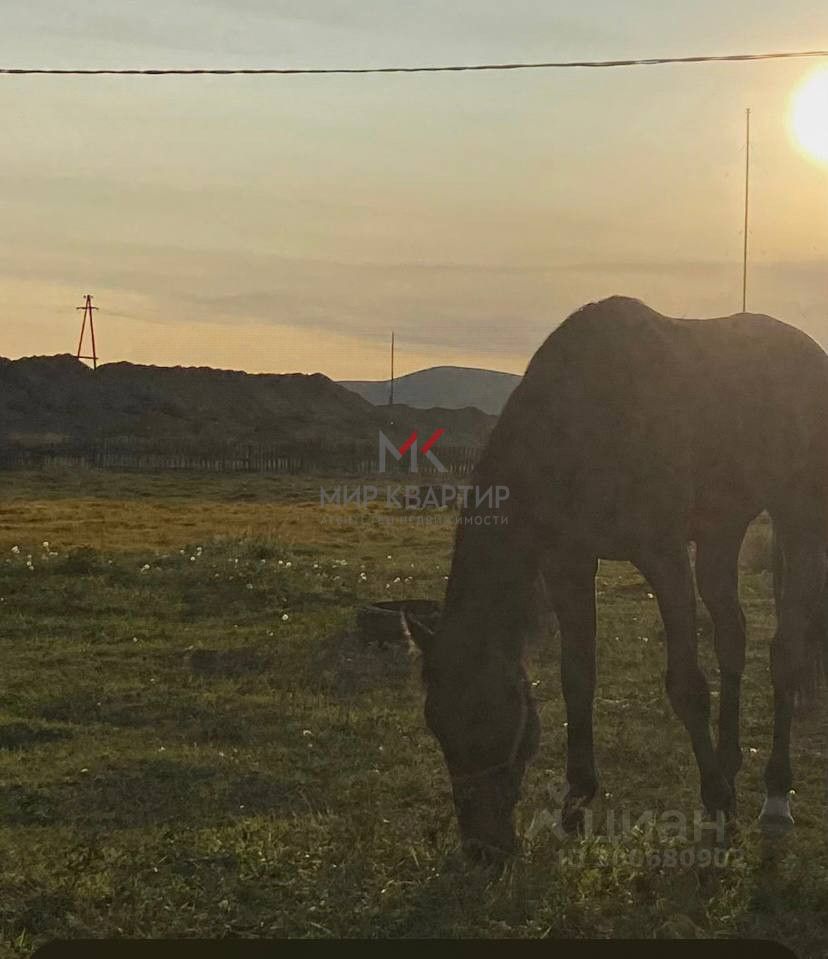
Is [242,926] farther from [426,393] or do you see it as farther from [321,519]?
[321,519]

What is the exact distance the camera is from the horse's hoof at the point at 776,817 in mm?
4730

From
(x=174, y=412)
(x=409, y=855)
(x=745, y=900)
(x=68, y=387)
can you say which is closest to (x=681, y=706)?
(x=745, y=900)

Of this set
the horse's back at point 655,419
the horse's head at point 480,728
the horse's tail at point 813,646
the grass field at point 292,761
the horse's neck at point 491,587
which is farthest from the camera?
the horse's tail at point 813,646

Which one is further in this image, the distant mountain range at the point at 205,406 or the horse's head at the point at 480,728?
the distant mountain range at the point at 205,406

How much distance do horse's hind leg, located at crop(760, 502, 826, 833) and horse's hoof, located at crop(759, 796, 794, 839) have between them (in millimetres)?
126

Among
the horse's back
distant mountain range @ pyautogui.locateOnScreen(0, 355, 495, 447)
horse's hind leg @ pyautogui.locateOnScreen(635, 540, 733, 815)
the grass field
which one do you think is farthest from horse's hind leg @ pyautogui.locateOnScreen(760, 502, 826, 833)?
distant mountain range @ pyautogui.locateOnScreen(0, 355, 495, 447)

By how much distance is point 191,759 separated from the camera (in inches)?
223

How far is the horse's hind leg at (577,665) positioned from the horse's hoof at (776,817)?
29.6 inches

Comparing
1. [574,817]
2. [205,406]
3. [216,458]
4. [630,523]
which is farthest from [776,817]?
[216,458]

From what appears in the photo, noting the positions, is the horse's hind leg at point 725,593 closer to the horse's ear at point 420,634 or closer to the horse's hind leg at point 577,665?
the horse's hind leg at point 577,665

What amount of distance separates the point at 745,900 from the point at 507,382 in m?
2.41

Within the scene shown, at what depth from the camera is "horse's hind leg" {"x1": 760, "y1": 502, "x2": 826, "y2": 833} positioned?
16.9ft

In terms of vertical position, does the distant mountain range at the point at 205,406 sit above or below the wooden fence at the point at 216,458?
above

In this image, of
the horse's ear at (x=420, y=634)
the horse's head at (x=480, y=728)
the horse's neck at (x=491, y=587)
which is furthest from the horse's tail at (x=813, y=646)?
the horse's ear at (x=420, y=634)
